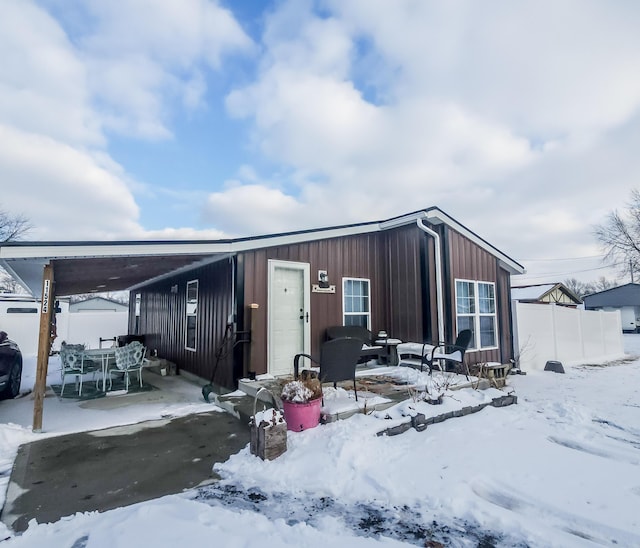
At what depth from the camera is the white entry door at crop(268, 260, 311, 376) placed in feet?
20.2

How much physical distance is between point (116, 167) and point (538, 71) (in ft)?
38.7

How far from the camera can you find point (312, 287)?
6672 mm

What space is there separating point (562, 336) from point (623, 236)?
21.2 meters

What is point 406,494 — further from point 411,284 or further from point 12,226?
point 12,226

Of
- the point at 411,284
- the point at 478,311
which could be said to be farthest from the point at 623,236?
the point at 411,284

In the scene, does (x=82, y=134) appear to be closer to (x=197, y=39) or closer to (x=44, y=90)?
(x=44, y=90)

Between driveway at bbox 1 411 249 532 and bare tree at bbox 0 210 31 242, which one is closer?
driveway at bbox 1 411 249 532

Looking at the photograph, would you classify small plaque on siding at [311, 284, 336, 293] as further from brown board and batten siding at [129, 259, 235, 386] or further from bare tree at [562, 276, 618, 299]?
bare tree at [562, 276, 618, 299]

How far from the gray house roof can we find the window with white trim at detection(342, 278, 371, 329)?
33426 mm

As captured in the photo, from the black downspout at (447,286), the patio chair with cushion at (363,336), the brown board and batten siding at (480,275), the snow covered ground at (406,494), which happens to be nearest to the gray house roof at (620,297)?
the brown board and batten siding at (480,275)

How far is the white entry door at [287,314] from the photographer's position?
6.15 meters

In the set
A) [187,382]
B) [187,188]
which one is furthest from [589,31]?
[187,188]

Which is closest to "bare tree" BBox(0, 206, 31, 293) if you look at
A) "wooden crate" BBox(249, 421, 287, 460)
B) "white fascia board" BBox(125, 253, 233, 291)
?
"white fascia board" BBox(125, 253, 233, 291)

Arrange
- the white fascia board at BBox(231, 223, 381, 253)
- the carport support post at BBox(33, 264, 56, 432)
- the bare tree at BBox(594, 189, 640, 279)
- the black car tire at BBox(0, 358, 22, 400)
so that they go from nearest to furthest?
the carport support post at BBox(33, 264, 56, 432), the white fascia board at BBox(231, 223, 381, 253), the black car tire at BBox(0, 358, 22, 400), the bare tree at BBox(594, 189, 640, 279)
